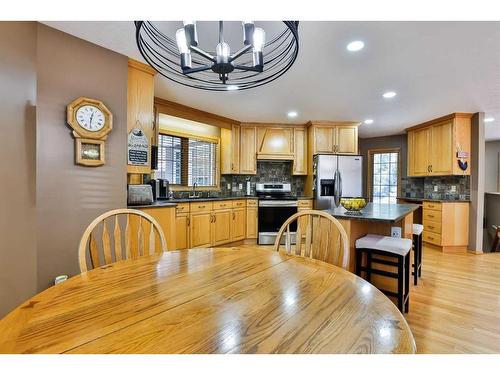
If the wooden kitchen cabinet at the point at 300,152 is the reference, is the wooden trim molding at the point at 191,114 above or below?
above

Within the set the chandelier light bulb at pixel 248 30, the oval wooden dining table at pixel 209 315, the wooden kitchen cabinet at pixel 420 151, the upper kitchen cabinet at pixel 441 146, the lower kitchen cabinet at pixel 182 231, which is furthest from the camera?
the wooden kitchen cabinet at pixel 420 151

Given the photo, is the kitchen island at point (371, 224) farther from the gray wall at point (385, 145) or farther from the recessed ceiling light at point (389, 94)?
the gray wall at point (385, 145)

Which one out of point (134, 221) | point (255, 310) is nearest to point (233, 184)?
point (134, 221)

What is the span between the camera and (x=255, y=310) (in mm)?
750

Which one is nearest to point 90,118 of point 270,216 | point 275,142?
point 270,216

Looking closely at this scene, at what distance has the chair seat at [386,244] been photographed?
2020mm

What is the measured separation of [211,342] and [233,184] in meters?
4.56

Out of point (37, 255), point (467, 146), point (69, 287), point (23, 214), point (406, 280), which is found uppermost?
point (467, 146)

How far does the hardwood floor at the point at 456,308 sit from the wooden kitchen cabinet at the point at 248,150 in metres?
3.11

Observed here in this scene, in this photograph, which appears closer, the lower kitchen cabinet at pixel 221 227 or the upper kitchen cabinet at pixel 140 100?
the upper kitchen cabinet at pixel 140 100

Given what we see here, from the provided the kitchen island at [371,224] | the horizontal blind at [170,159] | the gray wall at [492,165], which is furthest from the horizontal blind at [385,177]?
the horizontal blind at [170,159]

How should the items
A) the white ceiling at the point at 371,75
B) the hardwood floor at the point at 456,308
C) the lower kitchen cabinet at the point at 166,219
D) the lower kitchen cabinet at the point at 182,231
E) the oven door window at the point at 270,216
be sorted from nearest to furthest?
the hardwood floor at the point at 456,308
the white ceiling at the point at 371,75
the lower kitchen cabinet at the point at 166,219
the lower kitchen cabinet at the point at 182,231
the oven door window at the point at 270,216
